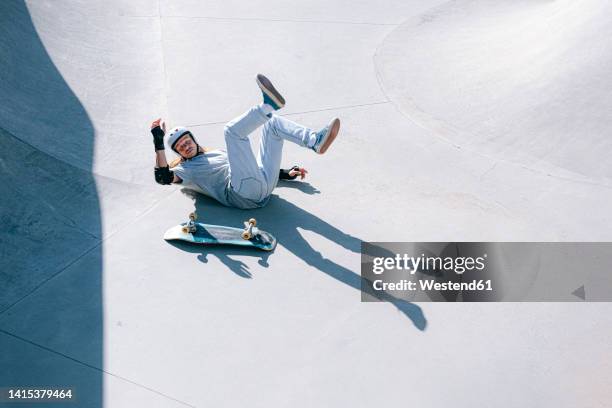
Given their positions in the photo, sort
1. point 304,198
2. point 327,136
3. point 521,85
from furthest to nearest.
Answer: point 521,85 → point 304,198 → point 327,136

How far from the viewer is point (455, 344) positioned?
587 cm

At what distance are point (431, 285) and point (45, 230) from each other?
3.67 m

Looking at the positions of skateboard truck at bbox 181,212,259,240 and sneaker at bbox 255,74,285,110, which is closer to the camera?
sneaker at bbox 255,74,285,110

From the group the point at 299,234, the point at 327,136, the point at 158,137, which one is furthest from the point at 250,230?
the point at 158,137

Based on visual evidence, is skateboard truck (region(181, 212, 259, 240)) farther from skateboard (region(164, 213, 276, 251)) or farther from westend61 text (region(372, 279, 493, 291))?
westend61 text (region(372, 279, 493, 291))

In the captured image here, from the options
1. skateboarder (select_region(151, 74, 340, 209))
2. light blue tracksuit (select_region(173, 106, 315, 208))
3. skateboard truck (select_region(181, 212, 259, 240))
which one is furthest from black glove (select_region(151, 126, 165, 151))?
skateboard truck (select_region(181, 212, 259, 240))

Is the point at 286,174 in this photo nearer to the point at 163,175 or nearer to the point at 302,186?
the point at 302,186

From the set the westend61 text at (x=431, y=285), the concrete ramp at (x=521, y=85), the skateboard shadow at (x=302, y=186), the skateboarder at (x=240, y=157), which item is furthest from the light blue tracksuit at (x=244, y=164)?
the concrete ramp at (x=521, y=85)

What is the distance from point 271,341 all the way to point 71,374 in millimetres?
1541

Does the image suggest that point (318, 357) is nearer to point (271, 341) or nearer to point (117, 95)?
point (271, 341)

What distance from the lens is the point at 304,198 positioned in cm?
779

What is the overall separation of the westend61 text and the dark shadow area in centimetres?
244

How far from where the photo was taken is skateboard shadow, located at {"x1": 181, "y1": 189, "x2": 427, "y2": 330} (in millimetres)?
6441

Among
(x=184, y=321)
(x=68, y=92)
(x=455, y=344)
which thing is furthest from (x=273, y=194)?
(x=68, y=92)
